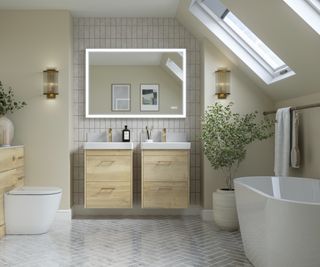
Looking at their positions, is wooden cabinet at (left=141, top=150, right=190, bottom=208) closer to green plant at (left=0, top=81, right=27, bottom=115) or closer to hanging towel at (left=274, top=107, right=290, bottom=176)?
hanging towel at (left=274, top=107, right=290, bottom=176)

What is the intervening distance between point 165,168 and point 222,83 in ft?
3.92

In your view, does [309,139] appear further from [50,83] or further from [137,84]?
[50,83]

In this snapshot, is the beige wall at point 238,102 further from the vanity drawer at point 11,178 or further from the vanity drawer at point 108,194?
the vanity drawer at point 11,178

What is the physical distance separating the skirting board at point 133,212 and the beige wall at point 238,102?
31 centimetres

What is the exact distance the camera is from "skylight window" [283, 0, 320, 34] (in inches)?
123

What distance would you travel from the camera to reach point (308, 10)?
3.17 m

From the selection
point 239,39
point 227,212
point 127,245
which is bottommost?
point 127,245

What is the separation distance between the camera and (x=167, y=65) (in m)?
5.30

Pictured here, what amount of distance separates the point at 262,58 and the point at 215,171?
55.1 inches

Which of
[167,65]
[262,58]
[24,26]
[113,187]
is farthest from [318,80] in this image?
[24,26]

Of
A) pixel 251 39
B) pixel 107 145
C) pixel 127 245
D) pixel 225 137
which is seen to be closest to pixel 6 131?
pixel 107 145

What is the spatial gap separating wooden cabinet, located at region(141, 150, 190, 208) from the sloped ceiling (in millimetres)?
1410

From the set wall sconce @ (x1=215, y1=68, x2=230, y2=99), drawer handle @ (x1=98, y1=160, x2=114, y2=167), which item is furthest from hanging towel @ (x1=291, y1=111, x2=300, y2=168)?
drawer handle @ (x1=98, y1=160, x2=114, y2=167)

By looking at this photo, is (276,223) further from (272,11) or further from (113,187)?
(113,187)
